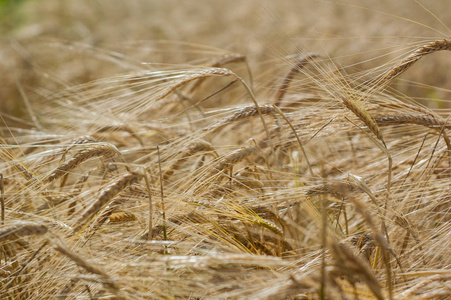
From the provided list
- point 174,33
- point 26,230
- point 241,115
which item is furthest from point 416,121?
point 174,33

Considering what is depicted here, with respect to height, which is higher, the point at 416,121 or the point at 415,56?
the point at 415,56

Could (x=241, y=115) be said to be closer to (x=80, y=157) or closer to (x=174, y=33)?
(x=80, y=157)

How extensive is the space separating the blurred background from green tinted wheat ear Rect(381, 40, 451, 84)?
1724 mm

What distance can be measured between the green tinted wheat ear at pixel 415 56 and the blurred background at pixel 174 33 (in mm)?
1724

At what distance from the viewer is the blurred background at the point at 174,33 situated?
11.1 ft

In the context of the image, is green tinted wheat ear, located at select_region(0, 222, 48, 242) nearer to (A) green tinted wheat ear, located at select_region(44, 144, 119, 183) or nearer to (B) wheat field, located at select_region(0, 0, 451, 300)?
(B) wheat field, located at select_region(0, 0, 451, 300)

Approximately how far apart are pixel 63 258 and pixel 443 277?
82cm

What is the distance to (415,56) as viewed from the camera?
1115 millimetres

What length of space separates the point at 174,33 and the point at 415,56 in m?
3.06

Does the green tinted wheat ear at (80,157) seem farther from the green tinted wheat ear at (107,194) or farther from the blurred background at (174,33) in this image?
the blurred background at (174,33)

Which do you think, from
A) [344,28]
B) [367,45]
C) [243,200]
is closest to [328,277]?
[243,200]

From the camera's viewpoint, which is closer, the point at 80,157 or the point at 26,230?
the point at 26,230

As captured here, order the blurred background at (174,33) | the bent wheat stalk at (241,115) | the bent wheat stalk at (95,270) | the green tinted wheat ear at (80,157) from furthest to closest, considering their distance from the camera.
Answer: the blurred background at (174,33) < the bent wheat stalk at (241,115) < the green tinted wheat ear at (80,157) < the bent wheat stalk at (95,270)

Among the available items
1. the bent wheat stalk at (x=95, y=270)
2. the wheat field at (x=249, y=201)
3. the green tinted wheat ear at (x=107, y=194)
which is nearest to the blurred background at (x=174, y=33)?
the wheat field at (x=249, y=201)
